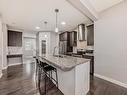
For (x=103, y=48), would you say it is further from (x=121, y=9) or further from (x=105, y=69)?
(x=121, y=9)

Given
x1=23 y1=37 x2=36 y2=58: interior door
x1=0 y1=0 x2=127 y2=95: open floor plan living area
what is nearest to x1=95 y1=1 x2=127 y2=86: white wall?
x1=0 y1=0 x2=127 y2=95: open floor plan living area

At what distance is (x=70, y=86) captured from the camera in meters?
1.97

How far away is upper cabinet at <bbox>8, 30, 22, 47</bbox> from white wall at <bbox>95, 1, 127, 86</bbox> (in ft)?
18.8

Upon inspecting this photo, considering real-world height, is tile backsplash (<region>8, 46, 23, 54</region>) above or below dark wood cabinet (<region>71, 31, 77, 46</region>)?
below

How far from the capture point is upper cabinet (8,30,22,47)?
6.33 meters

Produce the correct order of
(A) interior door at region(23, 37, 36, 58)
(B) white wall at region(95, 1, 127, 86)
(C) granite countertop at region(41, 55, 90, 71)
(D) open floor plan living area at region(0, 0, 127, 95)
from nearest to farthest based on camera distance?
(C) granite countertop at region(41, 55, 90, 71) → (D) open floor plan living area at region(0, 0, 127, 95) → (B) white wall at region(95, 1, 127, 86) → (A) interior door at region(23, 37, 36, 58)

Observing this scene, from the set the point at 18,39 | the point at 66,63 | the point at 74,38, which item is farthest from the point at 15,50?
the point at 66,63

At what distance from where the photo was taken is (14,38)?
21.5ft

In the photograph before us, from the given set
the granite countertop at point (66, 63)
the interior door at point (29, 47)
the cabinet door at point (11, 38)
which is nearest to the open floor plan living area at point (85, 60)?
the granite countertop at point (66, 63)

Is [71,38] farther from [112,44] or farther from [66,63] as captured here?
[66,63]

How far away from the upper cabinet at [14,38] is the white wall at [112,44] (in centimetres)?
574

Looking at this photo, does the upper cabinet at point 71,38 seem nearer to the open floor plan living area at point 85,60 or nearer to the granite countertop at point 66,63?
the open floor plan living area at point 85,60

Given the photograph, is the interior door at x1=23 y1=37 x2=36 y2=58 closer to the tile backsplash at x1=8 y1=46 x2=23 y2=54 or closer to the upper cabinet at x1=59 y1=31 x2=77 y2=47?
the tile backsplash at x1=8 y1=46 x2=23 y2=54

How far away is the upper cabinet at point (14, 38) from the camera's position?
633 centimetres
